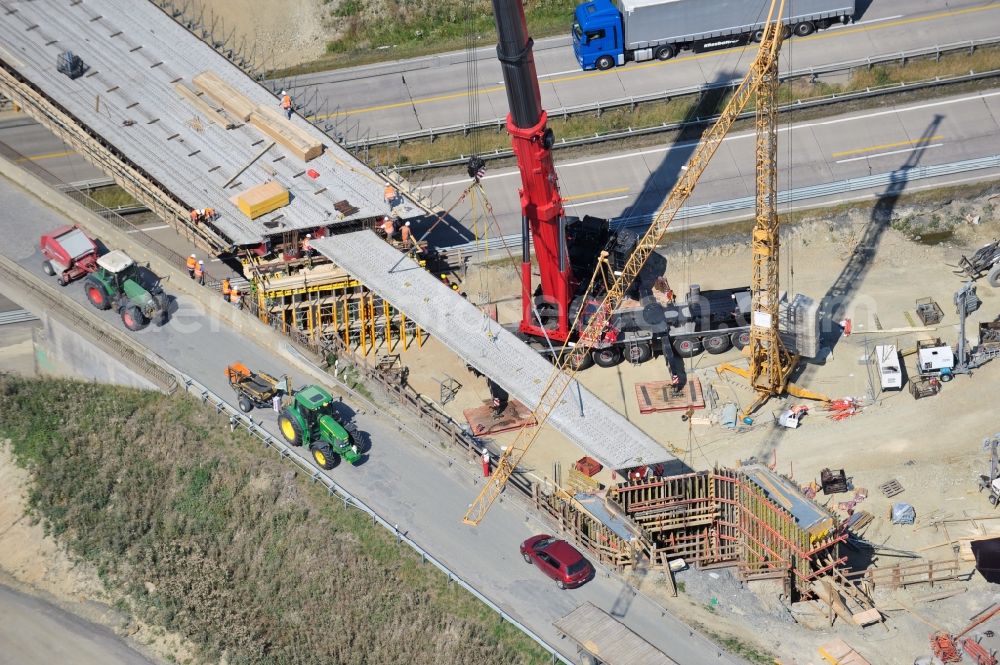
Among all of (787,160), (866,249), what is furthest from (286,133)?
(866,249)

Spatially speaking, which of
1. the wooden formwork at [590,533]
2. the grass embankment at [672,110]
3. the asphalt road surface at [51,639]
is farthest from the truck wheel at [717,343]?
the asphalt road surface at [51,639]

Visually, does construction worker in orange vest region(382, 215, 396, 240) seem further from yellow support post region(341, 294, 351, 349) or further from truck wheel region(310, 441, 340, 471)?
truck wheel region(310, 441, 340, 471)

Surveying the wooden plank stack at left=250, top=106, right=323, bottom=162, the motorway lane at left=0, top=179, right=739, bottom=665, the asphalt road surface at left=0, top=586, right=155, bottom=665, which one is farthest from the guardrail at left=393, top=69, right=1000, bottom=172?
the asphalt road surface at left=0, top=586, right=155, bottom=665

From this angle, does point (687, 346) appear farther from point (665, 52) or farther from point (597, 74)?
point (665, 52)

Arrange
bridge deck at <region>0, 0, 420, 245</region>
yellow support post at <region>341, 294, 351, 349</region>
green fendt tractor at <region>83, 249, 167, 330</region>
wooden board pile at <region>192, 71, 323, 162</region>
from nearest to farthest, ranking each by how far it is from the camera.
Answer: green fendt tractor at <region>83, 249, 167, 330</region> → yellow support post at <region>341, 294, 351, 349</region> → bridge deck at <region>0, 0, 420, 245</region> → wooden board pile at <region>192, 71, 323, 162</region>

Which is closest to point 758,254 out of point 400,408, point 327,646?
point 400,408


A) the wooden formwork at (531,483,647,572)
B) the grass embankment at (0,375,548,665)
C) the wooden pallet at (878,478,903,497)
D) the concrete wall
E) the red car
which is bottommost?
the grass embankment at (0,375,548,665)

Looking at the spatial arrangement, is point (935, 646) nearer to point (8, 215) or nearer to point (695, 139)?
point (695, 139)
